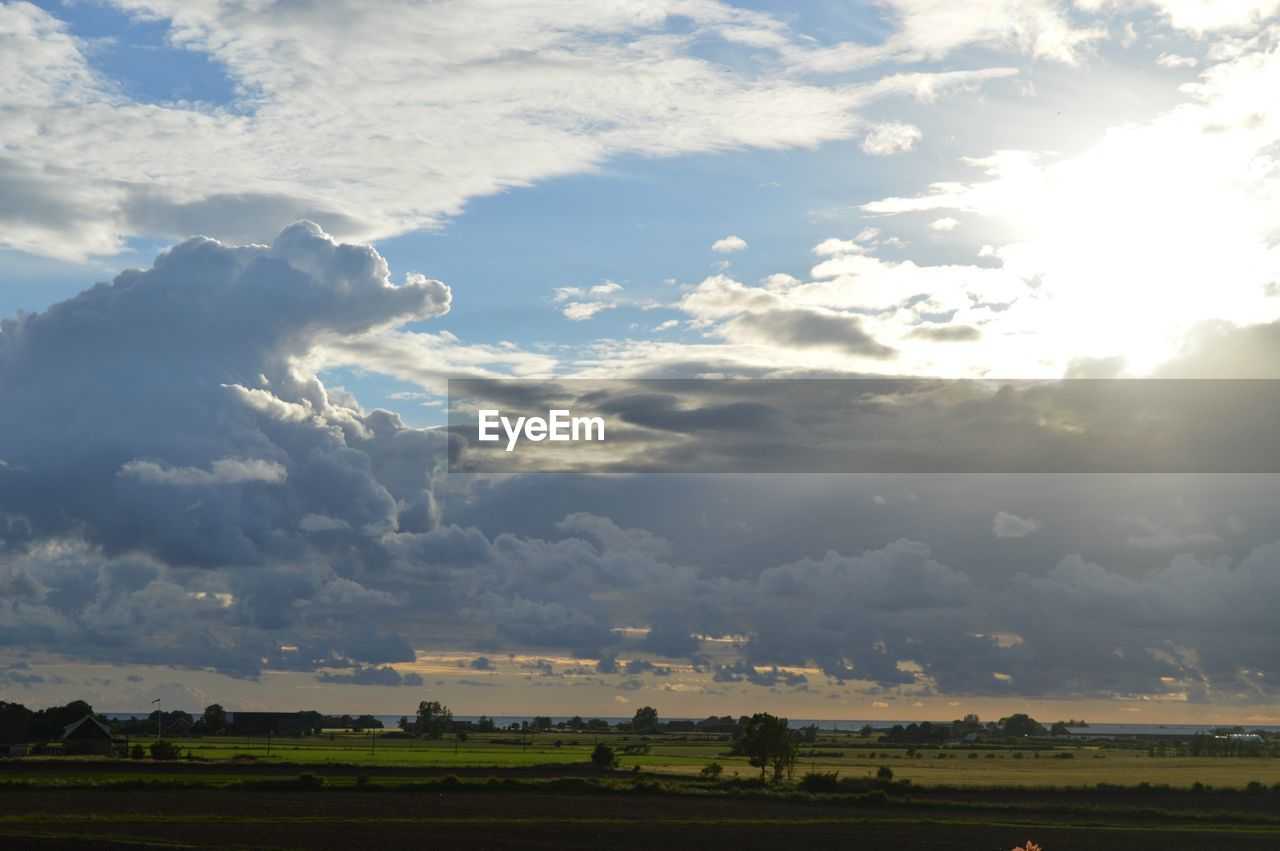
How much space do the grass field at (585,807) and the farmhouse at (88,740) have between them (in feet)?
76.2

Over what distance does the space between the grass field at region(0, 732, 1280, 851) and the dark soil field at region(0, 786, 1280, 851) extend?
17cm

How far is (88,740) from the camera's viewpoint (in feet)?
515

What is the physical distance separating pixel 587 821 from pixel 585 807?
11.7 meters

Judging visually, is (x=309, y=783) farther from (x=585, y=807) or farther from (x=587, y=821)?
(x=587, y=821)

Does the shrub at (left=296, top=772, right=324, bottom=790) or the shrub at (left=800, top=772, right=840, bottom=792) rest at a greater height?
the shrub at (left=296, top=772, right=324, bottom=790)

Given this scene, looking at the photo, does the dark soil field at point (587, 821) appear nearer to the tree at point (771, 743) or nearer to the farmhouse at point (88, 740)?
the tree at point (771, 743)

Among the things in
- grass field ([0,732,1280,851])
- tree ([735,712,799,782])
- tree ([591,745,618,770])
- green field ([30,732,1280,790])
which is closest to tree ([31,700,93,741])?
green field ([30,732,1280,790])

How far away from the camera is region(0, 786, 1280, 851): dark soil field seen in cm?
6134

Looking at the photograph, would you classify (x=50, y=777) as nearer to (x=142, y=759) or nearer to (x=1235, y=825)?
(x=142, y=759)

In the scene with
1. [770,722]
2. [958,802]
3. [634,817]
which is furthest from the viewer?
[770,722]

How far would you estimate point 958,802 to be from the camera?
96.8 m

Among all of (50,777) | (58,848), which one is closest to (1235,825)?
(58,848)

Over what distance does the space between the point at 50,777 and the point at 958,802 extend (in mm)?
72215

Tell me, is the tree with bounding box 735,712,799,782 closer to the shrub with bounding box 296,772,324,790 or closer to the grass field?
the grass field
